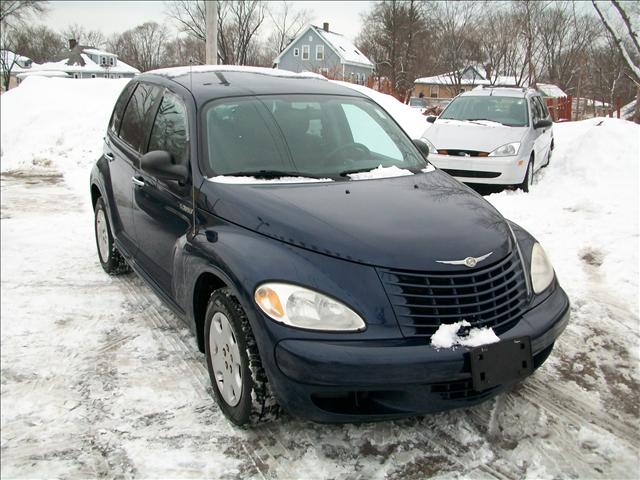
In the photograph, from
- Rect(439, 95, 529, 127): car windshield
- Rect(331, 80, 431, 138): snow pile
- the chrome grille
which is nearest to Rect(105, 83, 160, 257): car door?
the chrome grille

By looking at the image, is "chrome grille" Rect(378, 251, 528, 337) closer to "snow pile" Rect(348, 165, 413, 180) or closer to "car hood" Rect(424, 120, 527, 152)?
"snow pile" Rect(348, 165, 413, 180)

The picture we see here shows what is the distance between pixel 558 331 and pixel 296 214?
146 centimetres

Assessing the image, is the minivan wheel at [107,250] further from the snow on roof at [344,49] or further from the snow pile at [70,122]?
the snow on roof at [344,49]

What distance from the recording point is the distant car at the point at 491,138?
27.7 ft

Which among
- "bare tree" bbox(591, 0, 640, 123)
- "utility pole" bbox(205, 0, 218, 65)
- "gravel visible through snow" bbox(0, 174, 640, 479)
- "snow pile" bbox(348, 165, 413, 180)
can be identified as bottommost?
"gravel visible through snow" bbox(0, 174, 640, 479)

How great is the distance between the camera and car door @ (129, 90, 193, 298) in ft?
11.3

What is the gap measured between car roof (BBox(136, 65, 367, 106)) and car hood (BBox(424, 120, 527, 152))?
465 centimetres

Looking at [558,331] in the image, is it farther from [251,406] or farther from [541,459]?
[251,406]

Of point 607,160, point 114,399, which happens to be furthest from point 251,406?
point 607,160

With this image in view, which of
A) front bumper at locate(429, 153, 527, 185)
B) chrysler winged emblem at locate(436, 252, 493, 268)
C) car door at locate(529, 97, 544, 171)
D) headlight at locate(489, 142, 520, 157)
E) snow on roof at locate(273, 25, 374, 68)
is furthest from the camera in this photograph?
snow on roof at locate(273, 25, 374, 68)

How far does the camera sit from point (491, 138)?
8.78 m

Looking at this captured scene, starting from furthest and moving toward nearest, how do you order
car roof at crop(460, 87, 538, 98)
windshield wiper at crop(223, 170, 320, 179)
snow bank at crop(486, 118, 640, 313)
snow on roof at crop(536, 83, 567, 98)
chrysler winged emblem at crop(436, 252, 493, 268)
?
snow on roof at crop(536, 83, 567, 98) → car roof at crop(460, 87, 538, 98) → snow bank at crop(486, 118, 640, 313) → windshield wiper at crop(223, 170, 320, 179) → chrysler winged emblem at crop(436, 252, 493, 268)

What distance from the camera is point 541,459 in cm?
274

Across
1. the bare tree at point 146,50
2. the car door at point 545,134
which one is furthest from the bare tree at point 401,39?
the car door at point 545,134
